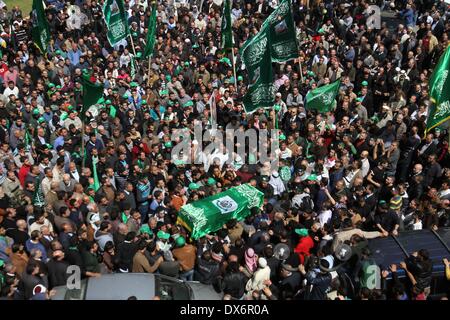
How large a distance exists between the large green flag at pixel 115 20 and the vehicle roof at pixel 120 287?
31.8 feet

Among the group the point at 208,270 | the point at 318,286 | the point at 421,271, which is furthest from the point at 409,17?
the point at 208,270

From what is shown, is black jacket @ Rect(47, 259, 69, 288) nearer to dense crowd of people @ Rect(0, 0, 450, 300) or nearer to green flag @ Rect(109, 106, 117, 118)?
dense crowd of people @ Rect(0, 0, 450, 300)

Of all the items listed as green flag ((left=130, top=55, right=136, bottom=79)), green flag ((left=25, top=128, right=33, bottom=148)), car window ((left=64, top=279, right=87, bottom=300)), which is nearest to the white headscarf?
car window ((left=64, top=279, right=87, bottom=300))

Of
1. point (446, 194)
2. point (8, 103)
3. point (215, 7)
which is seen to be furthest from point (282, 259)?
point (215, 7)

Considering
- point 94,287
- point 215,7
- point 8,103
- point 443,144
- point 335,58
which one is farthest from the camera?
point 215,7

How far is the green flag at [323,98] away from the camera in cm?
1379

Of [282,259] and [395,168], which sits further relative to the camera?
[395,168]

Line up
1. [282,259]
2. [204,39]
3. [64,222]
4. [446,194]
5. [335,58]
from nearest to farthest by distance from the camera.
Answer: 1. [282,259]
2. [64,222]
3. [446,194]
4. [335,58]
5. [204,39]

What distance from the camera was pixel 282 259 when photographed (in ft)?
30.5

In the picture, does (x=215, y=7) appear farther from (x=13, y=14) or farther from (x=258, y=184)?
(x=258, y=184)

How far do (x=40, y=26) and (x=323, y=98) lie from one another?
810cm

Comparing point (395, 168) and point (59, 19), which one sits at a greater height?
point (59, 19)

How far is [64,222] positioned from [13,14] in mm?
13351

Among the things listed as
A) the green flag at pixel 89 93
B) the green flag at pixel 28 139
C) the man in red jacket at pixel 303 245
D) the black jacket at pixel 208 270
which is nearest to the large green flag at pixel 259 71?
the green flag at pixel 89 93
